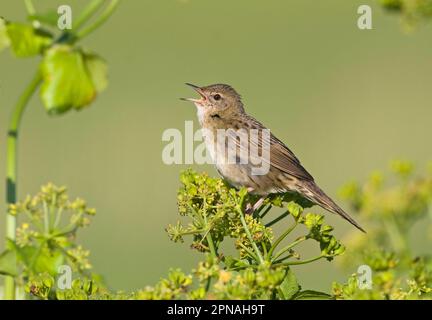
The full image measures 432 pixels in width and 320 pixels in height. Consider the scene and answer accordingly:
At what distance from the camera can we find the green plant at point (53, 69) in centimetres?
158

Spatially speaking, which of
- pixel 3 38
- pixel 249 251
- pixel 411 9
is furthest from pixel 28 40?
pixel 411 9

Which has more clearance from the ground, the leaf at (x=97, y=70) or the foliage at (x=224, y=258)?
the leaf at (x=97, y=70)

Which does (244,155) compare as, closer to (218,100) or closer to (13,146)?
(218,100)

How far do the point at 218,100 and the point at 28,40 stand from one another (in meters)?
5.68

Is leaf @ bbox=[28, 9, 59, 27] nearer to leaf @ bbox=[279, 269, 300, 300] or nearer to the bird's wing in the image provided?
leaf @ bbox=[279, 269, 300, 300]

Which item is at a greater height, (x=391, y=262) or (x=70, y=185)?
(x=70, y=185)

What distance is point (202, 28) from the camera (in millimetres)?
22078

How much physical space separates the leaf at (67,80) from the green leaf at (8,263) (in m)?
0.31

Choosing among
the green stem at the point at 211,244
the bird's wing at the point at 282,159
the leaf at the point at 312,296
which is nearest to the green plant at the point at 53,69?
the leaf at the point at 312,296

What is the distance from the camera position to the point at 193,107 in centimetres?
1770

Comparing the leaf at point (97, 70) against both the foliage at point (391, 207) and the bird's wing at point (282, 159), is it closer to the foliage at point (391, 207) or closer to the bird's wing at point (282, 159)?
the foliage at point (391, 207)

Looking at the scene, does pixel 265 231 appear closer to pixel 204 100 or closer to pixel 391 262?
pixel 391 262
